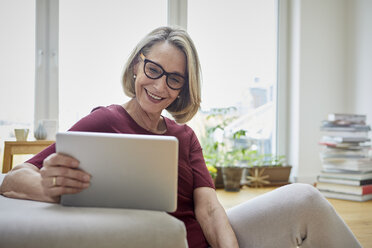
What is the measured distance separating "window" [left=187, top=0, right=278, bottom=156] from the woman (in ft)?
8.21

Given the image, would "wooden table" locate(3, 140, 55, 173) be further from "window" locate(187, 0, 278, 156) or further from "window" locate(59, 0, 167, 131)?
"window" locate(187, 0, 278, 156)

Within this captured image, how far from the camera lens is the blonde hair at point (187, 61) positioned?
1.24 m

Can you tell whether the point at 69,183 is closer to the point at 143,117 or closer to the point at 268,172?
the point at 143,117

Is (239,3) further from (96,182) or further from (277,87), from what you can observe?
(96,182)

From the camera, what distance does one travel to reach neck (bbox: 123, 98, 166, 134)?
1229 millimetres

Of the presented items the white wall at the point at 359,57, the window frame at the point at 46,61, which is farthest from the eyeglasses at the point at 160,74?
the white wall at the point at 359,57

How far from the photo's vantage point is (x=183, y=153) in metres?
1.25

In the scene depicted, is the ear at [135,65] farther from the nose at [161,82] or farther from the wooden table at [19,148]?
the wooden table at [19,148]

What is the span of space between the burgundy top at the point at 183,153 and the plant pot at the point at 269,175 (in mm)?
2466

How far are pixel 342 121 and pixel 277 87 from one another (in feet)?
3.07

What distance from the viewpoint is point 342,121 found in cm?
326

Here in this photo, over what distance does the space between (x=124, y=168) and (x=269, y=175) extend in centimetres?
324

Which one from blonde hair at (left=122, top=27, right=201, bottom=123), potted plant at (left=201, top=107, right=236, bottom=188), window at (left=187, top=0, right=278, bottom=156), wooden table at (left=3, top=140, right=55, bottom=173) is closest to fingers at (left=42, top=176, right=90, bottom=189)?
blonde hair at (left=122, top=27, right=201, bottom=123)

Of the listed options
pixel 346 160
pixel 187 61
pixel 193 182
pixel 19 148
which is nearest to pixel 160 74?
pixel 187 61
